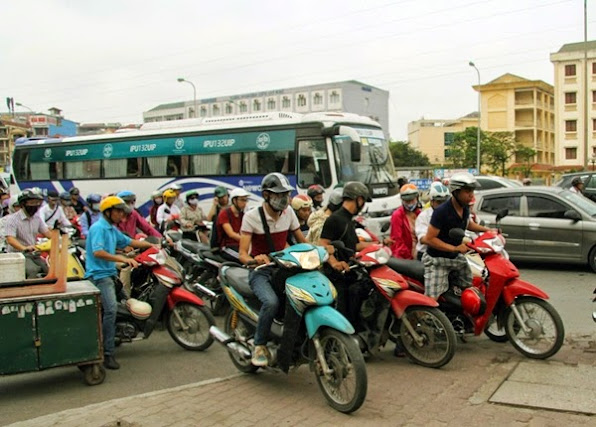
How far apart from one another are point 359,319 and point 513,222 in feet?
20.7

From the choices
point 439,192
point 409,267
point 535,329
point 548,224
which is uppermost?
point 439,192

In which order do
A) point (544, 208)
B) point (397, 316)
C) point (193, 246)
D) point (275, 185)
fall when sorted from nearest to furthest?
point (275, 185)
point (397, 316)
point (193, 246)
point (544, 208)

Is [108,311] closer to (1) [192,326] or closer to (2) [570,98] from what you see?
(1) [192,326]

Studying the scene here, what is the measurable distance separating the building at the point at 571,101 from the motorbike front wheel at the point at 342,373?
66.6m

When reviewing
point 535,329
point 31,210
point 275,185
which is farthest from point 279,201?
point 31,210

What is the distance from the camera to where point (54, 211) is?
9672 mm

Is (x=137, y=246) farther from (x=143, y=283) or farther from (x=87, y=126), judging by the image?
(x=87, y=126)

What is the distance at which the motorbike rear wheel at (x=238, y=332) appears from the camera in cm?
549

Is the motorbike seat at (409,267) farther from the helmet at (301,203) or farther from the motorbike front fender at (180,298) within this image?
the motorbike front fender at (180,298)

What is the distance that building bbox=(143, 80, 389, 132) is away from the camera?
9369cm

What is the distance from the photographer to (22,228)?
7.46m

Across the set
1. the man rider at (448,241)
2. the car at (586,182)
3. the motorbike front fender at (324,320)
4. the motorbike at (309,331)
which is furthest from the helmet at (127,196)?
the car at (586,182)

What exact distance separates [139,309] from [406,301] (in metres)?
2.62

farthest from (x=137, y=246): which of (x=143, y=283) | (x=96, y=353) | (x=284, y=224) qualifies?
(x=284, y=224)
